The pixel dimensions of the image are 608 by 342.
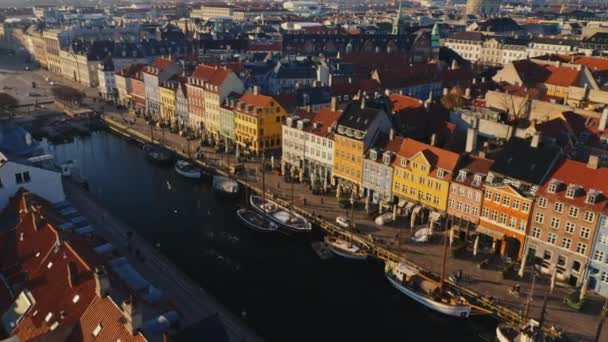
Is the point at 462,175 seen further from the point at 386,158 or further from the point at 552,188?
the point at 386,158

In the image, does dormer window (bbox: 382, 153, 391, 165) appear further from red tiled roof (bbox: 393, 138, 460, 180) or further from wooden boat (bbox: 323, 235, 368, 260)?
wooden boat (bbox: 323, 235, 368, 260)

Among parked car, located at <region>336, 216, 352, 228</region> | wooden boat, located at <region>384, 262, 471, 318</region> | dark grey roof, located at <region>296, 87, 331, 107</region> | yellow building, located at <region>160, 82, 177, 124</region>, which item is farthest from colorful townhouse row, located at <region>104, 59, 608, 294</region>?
wooden boat, located at <region>384, 262, 471, 318</region>

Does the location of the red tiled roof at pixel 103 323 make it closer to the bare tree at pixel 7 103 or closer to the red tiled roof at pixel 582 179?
the red tiled roof at pixel 582 179

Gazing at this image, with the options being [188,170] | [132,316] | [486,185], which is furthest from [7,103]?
[486,185]

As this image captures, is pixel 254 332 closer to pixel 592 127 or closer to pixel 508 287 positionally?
pixel 508 287

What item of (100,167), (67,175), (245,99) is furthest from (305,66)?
(67,175)
